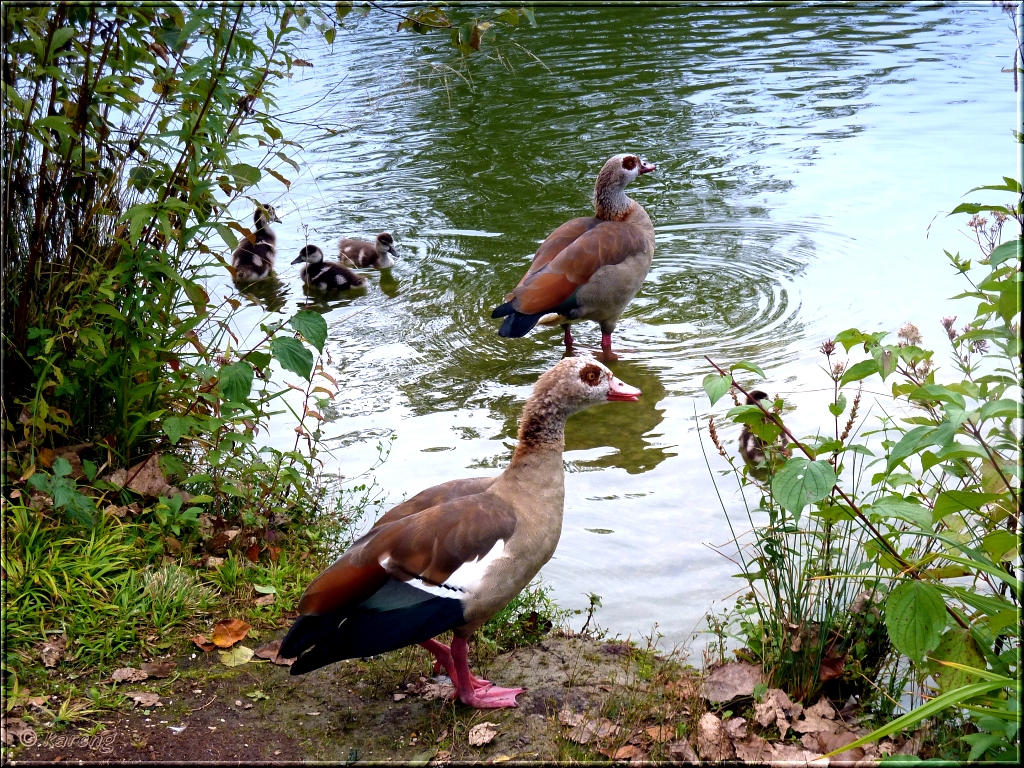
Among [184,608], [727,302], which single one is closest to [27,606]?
[184,608]

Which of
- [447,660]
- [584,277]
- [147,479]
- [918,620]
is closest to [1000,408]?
[918,620]

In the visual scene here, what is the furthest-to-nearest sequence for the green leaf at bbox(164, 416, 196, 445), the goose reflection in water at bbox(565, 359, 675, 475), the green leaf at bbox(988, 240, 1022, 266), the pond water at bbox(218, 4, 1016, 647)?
the goose reflection in water at bbox(565, 359, 675, 475) → the pond water at bbox(218, 4, 1016, 647) → the green leaf at bbox(164, 416, 196, 445) → the green leaf at bbox(988, 240, 1022, 266)

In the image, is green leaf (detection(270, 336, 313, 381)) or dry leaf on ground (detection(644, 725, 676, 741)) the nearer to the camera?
dry leaf on ground (detection(644, 725, 676, 741))

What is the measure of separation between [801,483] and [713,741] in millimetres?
990

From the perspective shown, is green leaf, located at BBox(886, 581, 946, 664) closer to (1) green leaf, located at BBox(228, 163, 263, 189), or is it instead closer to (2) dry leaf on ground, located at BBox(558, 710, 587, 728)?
(2) dry leaf on ground, located at BBox(558, 710, 587, 728)

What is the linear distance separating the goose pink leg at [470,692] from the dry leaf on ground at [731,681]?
0.73 m

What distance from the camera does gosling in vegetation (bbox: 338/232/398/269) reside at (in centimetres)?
877

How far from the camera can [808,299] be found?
25.9 ft

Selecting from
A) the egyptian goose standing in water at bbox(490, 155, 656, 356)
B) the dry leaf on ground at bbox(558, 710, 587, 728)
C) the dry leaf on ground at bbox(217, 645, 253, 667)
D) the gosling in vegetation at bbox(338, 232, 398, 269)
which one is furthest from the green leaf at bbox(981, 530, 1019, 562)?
the gosling in vegetation at bbox(338, 232, 398, 269)

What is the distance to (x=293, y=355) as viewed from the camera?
426 cm

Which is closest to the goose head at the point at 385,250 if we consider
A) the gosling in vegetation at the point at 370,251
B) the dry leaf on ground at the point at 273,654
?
the gosling in vegetation at the point at 370,251

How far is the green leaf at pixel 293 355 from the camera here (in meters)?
4.23

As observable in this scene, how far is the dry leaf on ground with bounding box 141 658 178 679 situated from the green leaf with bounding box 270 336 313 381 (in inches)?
48.6

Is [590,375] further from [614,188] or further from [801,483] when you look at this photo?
[614,188]
